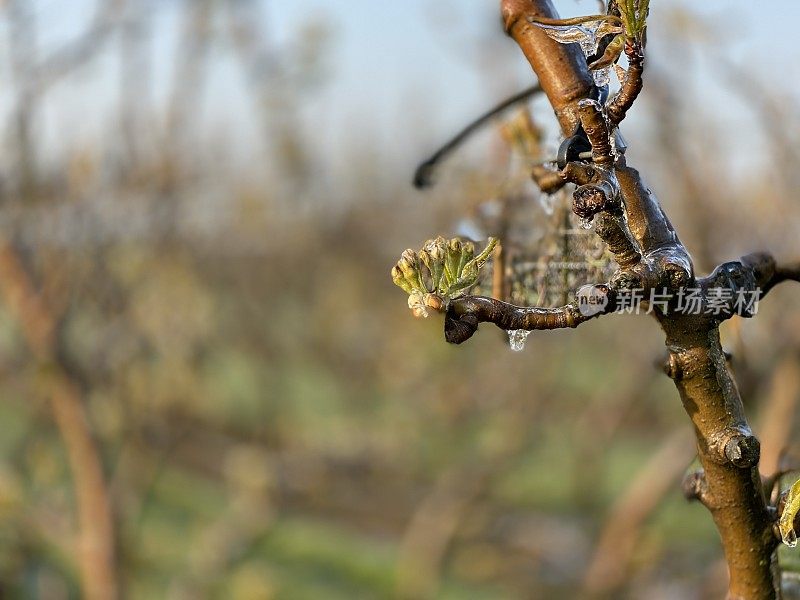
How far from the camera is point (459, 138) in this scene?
0.81 m

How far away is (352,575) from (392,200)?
4.94m

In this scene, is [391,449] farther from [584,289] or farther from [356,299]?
[584,289]

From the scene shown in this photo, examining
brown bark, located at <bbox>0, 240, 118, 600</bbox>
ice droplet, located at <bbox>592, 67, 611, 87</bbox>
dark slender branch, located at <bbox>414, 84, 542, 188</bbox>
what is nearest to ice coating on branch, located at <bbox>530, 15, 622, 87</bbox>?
ice droplet, located at <bbox>592, 67, 611, 87</bbox>

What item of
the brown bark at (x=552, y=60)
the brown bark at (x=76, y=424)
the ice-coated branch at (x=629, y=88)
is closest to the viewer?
the ice-coated branch at (x=629, y=88)

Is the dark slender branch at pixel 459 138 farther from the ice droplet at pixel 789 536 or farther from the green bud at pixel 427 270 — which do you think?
the ice droplet at pixel 789 536

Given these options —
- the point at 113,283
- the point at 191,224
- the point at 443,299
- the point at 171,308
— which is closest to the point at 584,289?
the point at 443,299

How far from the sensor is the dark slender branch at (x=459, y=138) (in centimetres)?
76

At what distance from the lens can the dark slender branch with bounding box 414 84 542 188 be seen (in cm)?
76

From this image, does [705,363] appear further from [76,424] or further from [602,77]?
[76,424]

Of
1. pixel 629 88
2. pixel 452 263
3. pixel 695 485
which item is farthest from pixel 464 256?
pixel 695 485

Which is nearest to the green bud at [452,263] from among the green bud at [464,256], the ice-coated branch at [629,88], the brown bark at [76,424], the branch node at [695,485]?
the green bud at [464,256]

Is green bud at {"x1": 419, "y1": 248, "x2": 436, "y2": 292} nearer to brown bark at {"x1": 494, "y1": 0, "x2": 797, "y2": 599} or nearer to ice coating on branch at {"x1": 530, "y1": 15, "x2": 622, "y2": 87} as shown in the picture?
brown bark at {"x1": 494, "y1": 0, "x2": 797, "y2": 599}

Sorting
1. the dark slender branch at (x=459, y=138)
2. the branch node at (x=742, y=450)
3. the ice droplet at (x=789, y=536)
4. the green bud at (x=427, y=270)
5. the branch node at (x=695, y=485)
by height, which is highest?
the dark slender branch at (x=459, y=138)

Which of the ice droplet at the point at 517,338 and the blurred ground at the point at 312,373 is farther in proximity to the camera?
the blurred ground at the point at 312,373
